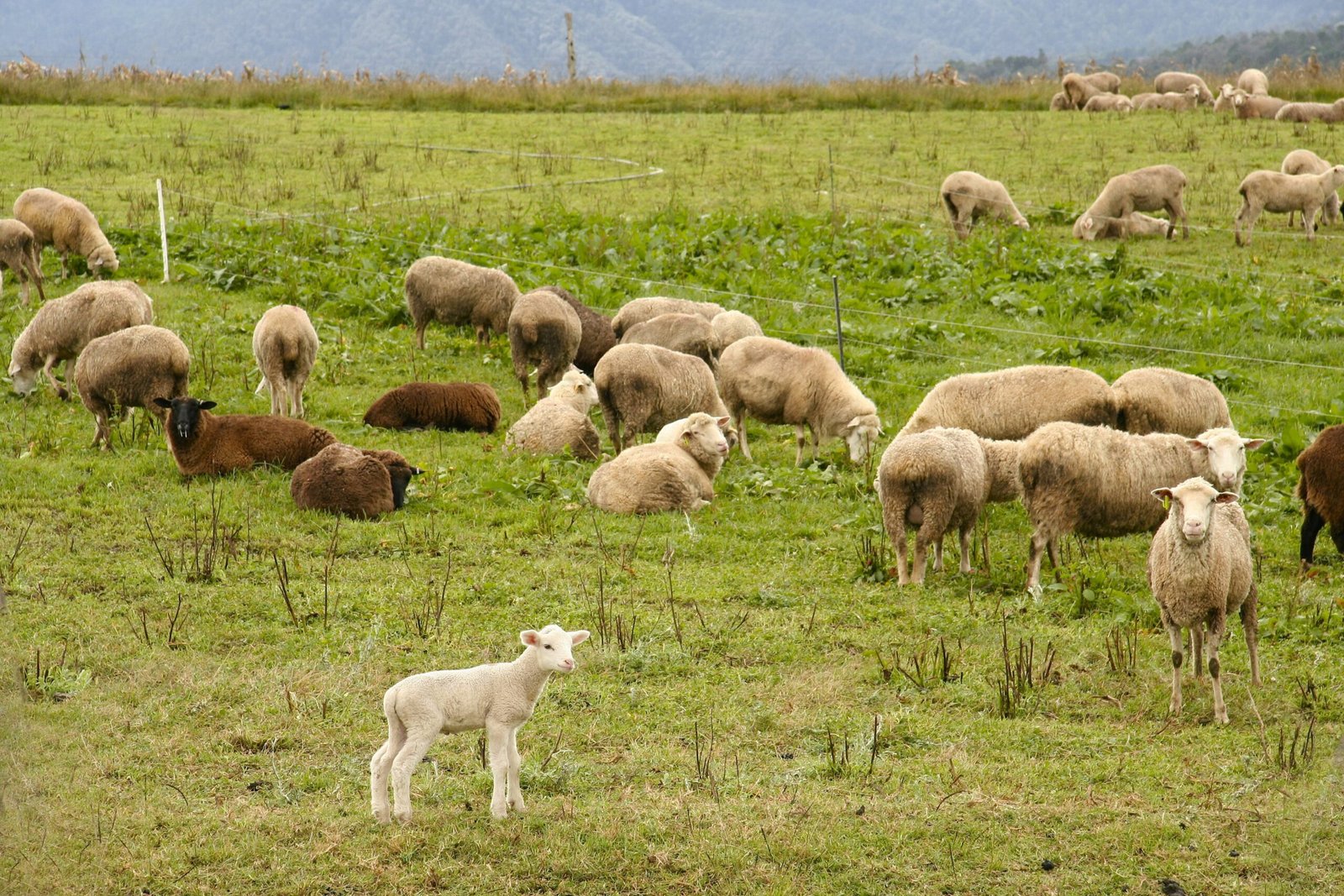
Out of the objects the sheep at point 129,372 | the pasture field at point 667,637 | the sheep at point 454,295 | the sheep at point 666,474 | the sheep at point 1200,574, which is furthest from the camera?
the sheep at point 454,295

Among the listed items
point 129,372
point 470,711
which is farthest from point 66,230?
point 470,711


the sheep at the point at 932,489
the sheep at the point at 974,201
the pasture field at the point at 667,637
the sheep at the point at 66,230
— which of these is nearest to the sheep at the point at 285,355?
the pasture field at the point at 667,637

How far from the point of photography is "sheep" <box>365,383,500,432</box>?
13.4m

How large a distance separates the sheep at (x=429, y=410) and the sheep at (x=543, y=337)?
1.06 meters

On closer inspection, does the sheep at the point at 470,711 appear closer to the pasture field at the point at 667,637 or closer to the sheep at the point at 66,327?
the pasture field at the point at 667,637

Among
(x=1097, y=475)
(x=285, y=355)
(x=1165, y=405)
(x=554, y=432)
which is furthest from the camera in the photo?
(x=285, y=355)

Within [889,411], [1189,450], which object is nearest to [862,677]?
[1189,450]

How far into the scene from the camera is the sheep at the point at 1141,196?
2208 cm

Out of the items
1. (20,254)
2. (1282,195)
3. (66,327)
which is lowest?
(66,327)

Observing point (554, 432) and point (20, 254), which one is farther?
point (20, 254)

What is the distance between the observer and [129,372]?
485 inches

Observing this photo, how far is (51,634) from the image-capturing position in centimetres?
837

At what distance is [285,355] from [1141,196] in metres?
14.4

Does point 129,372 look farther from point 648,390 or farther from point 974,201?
point 974,201
